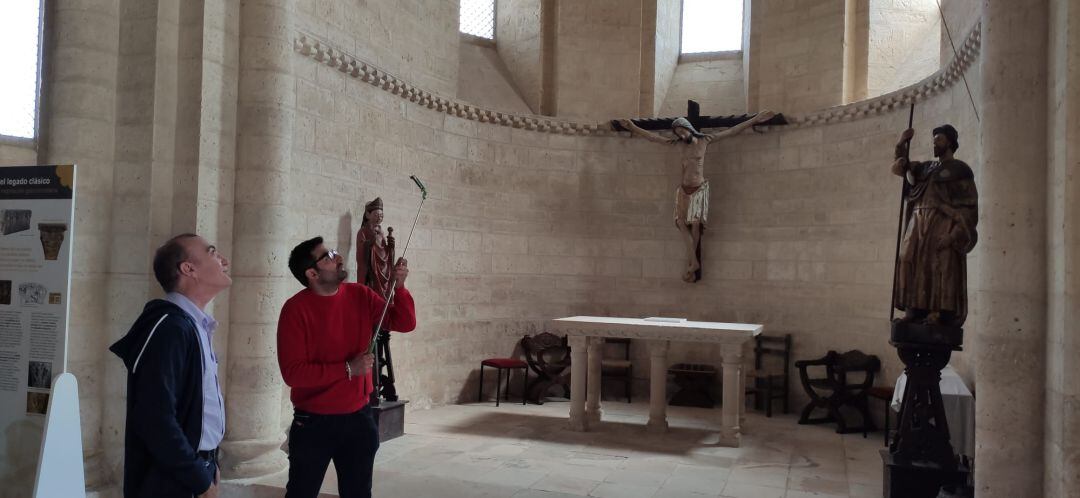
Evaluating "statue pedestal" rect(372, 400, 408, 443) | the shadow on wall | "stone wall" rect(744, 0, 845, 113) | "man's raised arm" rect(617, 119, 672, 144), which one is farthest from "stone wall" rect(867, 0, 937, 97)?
"statue pedestal" rect(372, 400, 408, 443)

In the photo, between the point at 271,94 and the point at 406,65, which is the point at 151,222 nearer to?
the point at 271,94

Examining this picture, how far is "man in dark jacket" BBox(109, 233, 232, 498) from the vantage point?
88.2 inches

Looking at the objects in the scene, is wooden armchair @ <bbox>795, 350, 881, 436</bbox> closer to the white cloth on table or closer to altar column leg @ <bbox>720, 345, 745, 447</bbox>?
altar column leg @ <bbox>720, 345, 745, 447</bbox>

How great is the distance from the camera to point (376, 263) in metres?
6.55

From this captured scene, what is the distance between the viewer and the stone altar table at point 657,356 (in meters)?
6.60

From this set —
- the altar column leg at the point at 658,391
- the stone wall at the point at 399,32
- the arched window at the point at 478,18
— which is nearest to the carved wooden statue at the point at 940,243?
the altar column leg at the point at 658,391

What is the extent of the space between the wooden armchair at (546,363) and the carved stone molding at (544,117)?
2603 mm

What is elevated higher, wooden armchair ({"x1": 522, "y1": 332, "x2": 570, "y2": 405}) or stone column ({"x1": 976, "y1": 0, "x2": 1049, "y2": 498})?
stone column ({"x1": 976, "y1": 0, "x2": 1049, "y2": 498})

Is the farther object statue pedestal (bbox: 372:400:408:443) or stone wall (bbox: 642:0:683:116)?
stone wall (bbox: 642:0:683:116)

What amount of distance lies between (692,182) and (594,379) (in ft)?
9.58

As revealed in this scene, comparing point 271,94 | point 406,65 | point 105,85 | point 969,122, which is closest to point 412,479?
point 271,94

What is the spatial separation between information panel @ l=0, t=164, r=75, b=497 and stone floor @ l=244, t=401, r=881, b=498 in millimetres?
1824

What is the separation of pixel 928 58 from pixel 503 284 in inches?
213

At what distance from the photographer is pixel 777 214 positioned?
884cm
